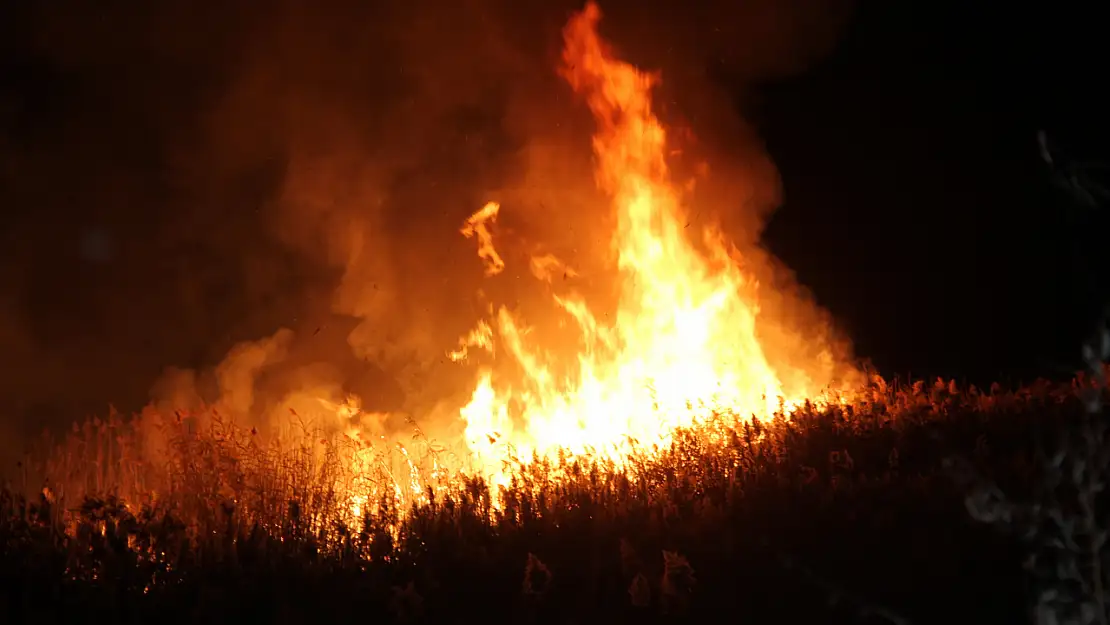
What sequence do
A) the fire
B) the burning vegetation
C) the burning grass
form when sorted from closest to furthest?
the burning grass
the burning vegetation
the fire

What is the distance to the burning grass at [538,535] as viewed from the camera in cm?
458

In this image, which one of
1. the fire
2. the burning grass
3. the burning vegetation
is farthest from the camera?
the fire

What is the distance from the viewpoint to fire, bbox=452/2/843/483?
8.78 meters

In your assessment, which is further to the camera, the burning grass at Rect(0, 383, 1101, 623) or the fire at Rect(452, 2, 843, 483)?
the fire at Rect(452, 2, 843, 483)

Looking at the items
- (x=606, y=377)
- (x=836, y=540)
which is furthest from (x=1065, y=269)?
(x=836, y=540)

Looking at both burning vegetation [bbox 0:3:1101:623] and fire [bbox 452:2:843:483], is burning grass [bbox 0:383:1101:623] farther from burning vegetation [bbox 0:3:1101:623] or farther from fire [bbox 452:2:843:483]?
fire [bbox 452:2:843:483]

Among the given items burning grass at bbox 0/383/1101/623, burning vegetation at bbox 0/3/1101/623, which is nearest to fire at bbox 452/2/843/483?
burning vegetation at bbox 0/3/1101/623

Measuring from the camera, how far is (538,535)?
5.47m

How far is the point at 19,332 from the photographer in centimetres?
1041

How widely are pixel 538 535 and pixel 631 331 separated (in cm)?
407

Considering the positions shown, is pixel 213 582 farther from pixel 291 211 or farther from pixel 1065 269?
pixel 1065 269

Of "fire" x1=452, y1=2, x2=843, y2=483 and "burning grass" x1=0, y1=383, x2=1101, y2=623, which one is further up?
"fire" x1=452, y1=2, x2=843, y2=483

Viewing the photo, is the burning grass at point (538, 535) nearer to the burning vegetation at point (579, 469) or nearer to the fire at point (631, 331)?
the burning vegetation at point (579, 469)

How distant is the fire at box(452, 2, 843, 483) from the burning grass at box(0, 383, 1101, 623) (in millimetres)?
1667
